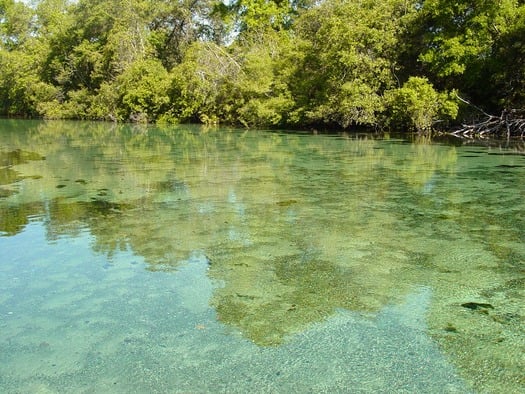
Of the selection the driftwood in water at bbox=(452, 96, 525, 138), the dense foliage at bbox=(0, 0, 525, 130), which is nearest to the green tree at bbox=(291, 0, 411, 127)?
the dense foliage at bbox=(0, 0, 525, 130)

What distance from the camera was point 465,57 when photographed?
19.2 meters

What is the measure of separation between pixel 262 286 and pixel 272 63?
24.3 m

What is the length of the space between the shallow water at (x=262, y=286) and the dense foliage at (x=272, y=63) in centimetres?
1172

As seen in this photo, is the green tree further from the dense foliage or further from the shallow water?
the shallow water

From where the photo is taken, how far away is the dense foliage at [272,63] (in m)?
19.5

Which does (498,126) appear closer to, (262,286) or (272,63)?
(272,63)

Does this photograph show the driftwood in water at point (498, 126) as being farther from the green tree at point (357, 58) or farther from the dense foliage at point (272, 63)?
the green tree at point (357, 58)

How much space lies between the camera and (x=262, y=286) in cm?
436

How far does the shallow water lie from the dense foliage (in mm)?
11719

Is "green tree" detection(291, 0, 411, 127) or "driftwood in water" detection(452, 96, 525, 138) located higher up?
"green tree" detection(291, 0, 411, 127)

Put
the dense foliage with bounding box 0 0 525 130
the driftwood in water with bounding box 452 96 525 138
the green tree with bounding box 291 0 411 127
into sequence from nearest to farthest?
the driftwood in water with bounding box 452 96 525 138 < the dense foliage with bounding box 0 0 525 130 < the green tree with bounding box 291 0 411 127

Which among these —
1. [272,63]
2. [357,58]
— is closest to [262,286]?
[357,58]

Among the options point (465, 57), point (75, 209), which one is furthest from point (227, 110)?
point (75, 209)

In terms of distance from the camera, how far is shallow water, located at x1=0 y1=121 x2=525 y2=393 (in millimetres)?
3008
